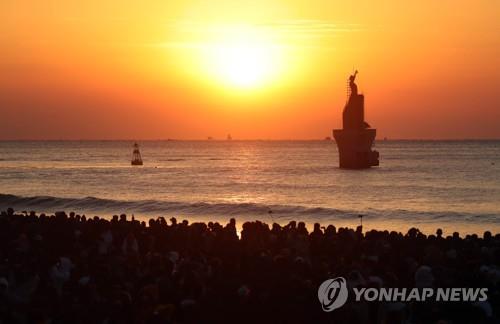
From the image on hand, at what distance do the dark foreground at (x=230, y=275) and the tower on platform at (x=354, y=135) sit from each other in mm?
60423

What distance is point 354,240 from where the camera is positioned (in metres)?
19.5

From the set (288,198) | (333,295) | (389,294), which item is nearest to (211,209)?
(288,198)

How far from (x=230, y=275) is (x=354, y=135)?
66.8m

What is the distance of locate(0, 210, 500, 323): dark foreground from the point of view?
1255cm

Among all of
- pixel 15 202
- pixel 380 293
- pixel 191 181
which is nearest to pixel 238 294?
pixel 380 293

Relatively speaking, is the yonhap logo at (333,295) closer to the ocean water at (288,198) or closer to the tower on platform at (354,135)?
the ocean water at (288,198)

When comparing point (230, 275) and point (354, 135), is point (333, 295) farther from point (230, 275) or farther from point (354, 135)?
point (354, 135)

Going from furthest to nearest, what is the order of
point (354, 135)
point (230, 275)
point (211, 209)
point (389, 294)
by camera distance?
1. point (354, 135)
2. point (211, 209)
3. point (230, 275)
4. point (389, 294)

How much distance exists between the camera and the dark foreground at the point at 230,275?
12548 millimetres

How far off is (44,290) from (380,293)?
240 inches

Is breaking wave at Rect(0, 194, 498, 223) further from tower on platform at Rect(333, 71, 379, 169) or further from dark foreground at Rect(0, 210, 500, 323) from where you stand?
tower on platform at Rect(333, 71, 379, 169)

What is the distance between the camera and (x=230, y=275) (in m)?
15.0

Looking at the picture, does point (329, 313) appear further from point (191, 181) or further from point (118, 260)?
point (191, 181)

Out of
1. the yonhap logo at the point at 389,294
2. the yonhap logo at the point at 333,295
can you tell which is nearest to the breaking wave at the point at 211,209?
the yonhap logo at the point at 389,294
